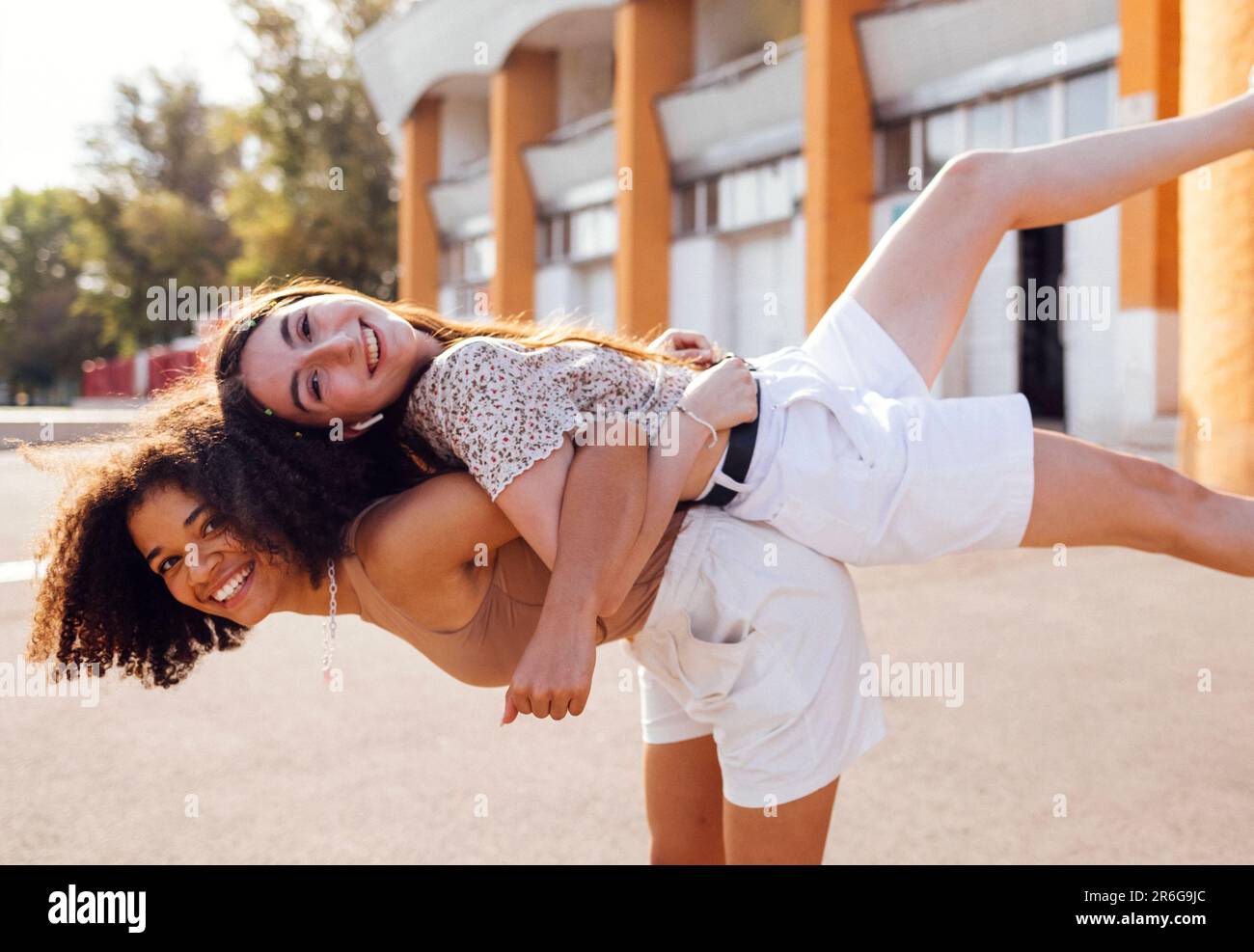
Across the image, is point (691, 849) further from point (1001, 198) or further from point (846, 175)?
point (846, 175)

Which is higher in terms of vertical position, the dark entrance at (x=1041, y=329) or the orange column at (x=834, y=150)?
the orange column at (x=834, y=150)

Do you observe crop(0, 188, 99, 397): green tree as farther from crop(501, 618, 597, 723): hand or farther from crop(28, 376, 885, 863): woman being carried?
crop(501, 618, 597, 723): hand

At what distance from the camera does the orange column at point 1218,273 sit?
791cm

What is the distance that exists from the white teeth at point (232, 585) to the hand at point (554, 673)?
0.61m

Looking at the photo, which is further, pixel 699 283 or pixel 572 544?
pixel 699 283

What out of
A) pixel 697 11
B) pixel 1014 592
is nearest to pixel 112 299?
pixel 697 11

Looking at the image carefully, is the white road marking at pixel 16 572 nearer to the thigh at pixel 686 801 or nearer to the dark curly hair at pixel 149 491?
the dark curly hair at pixel 149 491

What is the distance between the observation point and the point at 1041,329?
47.2 ft

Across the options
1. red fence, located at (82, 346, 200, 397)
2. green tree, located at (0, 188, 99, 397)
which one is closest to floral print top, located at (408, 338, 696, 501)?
red fence, located at (82, 346, 200, 397)

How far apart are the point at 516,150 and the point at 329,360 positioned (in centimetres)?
2043

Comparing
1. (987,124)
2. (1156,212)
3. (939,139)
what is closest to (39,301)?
(939,139)

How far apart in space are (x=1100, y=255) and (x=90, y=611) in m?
11.9

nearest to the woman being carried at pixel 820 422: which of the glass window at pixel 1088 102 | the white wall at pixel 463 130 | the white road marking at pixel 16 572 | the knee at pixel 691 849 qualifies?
the knee at pixel 691 849

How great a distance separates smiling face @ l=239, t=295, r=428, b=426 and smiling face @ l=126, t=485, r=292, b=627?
0.91 ft
